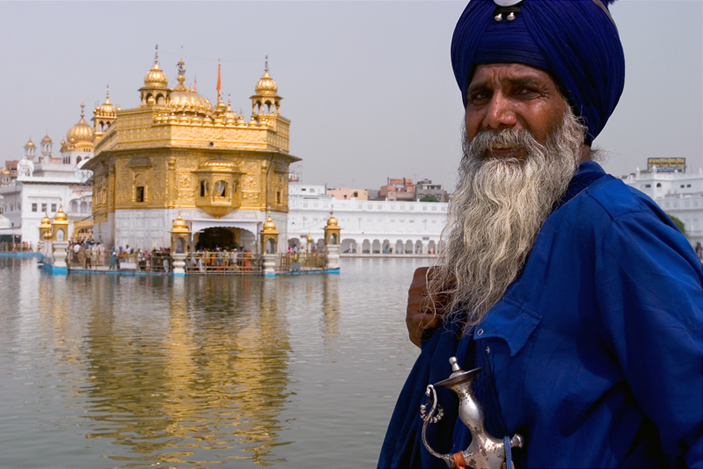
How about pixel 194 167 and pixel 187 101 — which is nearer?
pixel 194 167

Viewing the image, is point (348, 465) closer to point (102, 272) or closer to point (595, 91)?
point (595, 91)

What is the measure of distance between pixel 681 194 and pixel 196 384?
3458 inches

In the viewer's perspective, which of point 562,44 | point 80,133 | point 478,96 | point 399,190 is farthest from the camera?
Result: point 399,190

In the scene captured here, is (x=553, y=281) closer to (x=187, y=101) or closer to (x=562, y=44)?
(x=562, y=44)

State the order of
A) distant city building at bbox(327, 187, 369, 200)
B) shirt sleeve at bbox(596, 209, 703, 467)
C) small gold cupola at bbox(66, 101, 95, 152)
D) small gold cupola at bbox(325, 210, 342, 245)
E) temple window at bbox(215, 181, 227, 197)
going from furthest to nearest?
distant city building at bbox(327, 187, 369, 200), small gold cupola at bbox(66, 101, 95, 152), small gold cupola at bbox(325, 210, 342, 245), temple window at bbox(215, 181, 227, 197), shirt sleeve at bbox(596, 209, 703, 467)

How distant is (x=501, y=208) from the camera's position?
5.72ft

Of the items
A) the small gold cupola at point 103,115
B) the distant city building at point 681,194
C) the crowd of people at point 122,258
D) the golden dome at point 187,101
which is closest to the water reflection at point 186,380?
the crowd of people at point 122,258

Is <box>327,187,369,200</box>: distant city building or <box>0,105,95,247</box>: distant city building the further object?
<box>327,187,369,200</box>: distant city building

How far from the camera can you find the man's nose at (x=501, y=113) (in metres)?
1.77

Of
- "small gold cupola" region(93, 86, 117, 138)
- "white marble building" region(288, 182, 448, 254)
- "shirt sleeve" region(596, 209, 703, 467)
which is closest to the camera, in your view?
"shirt sleeve" region(596, 209, 703, 467)

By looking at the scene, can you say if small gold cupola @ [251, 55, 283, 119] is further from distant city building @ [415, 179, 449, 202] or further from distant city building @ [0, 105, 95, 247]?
distant city building @ [415, 179, 449, 202]

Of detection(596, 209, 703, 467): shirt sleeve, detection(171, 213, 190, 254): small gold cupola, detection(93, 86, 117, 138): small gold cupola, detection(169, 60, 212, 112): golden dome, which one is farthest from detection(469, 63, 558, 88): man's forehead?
detection(93, 86, 117, 138): small gold cupola

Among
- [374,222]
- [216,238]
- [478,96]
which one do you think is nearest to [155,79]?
[216,238]

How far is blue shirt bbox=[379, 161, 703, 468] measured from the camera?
1.41 metres
